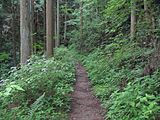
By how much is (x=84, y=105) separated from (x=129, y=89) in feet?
6.38

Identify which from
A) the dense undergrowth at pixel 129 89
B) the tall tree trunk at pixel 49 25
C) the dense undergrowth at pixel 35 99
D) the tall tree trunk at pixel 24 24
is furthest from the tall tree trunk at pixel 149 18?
the tall tree trunk at pixel 49 25

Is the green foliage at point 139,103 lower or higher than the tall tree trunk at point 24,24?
lower

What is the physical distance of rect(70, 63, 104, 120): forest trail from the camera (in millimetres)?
8534

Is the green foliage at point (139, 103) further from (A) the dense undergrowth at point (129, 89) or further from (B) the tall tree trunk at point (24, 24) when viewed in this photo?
(B) the tall tree trunk at point (24, 24)

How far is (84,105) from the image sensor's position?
31.6ft

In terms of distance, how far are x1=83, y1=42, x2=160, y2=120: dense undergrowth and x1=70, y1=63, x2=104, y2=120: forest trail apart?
26 centimetres

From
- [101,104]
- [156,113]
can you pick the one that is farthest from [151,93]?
[101,104]

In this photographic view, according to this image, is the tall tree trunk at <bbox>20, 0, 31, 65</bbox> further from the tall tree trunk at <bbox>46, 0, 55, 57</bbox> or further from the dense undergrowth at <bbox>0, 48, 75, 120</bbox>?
the tall tree trunk at <bbox>46, 0, 55, 57</bbox>

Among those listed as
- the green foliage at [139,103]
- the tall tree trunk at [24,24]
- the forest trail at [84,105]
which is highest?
the tall tree trunk at [24,24]

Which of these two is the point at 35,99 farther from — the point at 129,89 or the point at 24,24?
the point at 24,24

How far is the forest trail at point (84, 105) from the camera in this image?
336 inches

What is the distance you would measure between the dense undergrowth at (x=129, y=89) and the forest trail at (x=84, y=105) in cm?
26

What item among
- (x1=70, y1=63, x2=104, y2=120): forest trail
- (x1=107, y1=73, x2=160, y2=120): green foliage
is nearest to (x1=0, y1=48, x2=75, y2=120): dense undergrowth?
(x1=70, y1=63, x2=104, y2=120): forest trail

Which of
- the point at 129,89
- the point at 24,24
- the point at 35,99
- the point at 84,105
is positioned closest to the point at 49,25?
the point at 24,24
